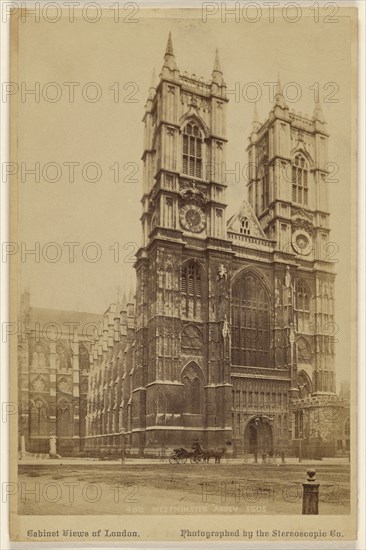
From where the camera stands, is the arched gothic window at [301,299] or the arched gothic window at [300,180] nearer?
the arched gothic window at [301,299]

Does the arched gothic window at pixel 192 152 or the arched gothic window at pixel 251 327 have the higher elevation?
the arched gothic window at pixel 192 152

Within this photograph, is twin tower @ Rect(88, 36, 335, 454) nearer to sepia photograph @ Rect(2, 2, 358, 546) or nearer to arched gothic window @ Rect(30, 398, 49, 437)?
sepia photograph @ Rect(2, 2, 358, 546)

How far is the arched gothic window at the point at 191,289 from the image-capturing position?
23.5 feet

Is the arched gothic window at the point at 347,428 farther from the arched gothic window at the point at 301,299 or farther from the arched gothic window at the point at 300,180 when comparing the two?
the arched gothic window at the point at 300,180

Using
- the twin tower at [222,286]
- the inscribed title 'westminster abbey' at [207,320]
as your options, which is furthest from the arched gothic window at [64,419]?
the twin tower at [222,286]

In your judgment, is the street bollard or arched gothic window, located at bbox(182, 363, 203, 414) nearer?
the street bollard

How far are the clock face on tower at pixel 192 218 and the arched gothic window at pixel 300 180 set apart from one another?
1.04m

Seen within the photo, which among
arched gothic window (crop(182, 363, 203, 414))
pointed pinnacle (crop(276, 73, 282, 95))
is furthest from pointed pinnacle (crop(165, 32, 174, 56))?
arched gothic window (crop(182, 363, 203, 414))

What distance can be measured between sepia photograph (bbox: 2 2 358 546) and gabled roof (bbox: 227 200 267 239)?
119 mm

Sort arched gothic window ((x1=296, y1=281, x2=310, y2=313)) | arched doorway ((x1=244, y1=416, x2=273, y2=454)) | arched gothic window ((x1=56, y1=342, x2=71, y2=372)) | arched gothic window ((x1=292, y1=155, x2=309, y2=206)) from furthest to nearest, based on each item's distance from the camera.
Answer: arched gothic window ((x1=292, y1=155, x2=309, y2=206)) → arched gothic window ((x1=296, y1=281, x2=310, y2=313)) → arched doorway ((x1=244, y1=416, x2=273, y2=454)) → arched gothic window ((x1=56, y1=342, x2=71, y2=372))

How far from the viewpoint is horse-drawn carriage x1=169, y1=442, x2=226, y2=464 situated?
6.62 m

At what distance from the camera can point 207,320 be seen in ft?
23.6

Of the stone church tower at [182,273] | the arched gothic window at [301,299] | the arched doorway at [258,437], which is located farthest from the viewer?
the arched gothic window at [301,299]

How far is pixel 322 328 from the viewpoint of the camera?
274 inches
